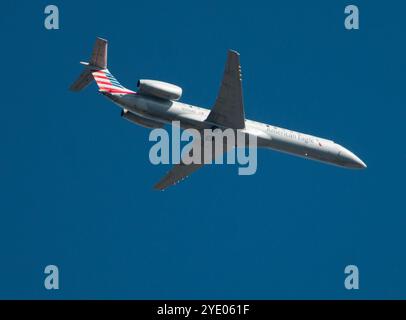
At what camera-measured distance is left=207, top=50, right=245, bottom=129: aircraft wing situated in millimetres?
36312

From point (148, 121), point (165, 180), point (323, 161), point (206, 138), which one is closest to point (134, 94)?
point (148, 121)

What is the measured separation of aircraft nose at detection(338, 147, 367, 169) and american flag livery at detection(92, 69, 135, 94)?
37.9 feet

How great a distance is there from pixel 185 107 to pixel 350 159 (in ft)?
31.4

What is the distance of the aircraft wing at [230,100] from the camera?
3631 cm

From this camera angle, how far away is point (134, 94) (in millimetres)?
38344

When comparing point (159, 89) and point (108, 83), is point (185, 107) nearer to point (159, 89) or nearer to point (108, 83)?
point (159, 89)

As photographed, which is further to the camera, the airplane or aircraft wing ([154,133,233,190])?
aircraft wing ([154,133,233,190])

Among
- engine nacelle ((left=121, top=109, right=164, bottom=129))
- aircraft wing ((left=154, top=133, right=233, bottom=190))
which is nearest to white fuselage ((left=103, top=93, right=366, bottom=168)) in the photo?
engine nacelle ((left=121, top=109, right=164, bottom=129))

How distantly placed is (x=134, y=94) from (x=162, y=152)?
383 cm

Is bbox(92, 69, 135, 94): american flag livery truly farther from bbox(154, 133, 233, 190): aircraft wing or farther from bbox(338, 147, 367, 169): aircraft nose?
bbox(338, 147, 367, 169): aircraft nose

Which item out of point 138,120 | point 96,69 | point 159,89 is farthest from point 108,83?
point 159,89

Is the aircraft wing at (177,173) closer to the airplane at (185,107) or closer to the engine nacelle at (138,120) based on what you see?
the airplane at (185,107)

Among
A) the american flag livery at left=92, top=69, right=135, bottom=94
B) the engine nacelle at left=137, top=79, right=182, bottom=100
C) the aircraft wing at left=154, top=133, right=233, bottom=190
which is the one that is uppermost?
the american flag livery at left=92, top=69, right=135, bottom=94
